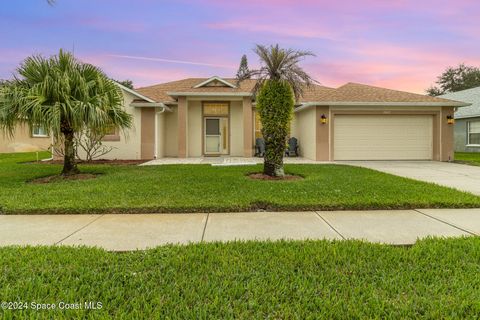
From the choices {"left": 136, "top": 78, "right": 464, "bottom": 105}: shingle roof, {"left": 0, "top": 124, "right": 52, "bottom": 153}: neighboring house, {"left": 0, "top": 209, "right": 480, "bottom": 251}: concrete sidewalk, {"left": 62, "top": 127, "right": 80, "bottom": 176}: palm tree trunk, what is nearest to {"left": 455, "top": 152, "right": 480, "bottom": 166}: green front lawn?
{"left": 136, "top": 78, "right": 464, "bottom": 105}: shingle roof

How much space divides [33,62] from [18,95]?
1.06m

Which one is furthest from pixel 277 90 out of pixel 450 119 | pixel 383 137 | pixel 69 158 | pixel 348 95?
pixel 450 119

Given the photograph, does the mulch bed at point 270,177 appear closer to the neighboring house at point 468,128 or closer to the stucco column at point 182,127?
the stucco column at point 182,127

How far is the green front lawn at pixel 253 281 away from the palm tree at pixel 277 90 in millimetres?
5225

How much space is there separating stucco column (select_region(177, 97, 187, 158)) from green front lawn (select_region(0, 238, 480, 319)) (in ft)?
40.3

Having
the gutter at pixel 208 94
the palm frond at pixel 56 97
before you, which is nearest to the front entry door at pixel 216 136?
the gutter at pixel 208 94

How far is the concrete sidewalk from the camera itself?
12.8 feet

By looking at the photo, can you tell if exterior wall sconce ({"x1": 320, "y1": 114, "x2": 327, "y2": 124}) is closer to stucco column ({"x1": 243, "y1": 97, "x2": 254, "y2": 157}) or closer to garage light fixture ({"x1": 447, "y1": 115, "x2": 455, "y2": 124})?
stucco column ({"x1": 243, "y1": 97, "x2": 254, "y2": 157})

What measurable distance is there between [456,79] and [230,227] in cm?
5204

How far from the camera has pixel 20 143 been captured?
2220cm

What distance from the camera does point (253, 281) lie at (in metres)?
2.66

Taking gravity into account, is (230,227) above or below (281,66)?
below

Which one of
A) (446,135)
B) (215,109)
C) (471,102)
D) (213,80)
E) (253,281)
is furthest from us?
(471,102)

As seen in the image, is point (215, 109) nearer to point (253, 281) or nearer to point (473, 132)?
point (253, 281)
